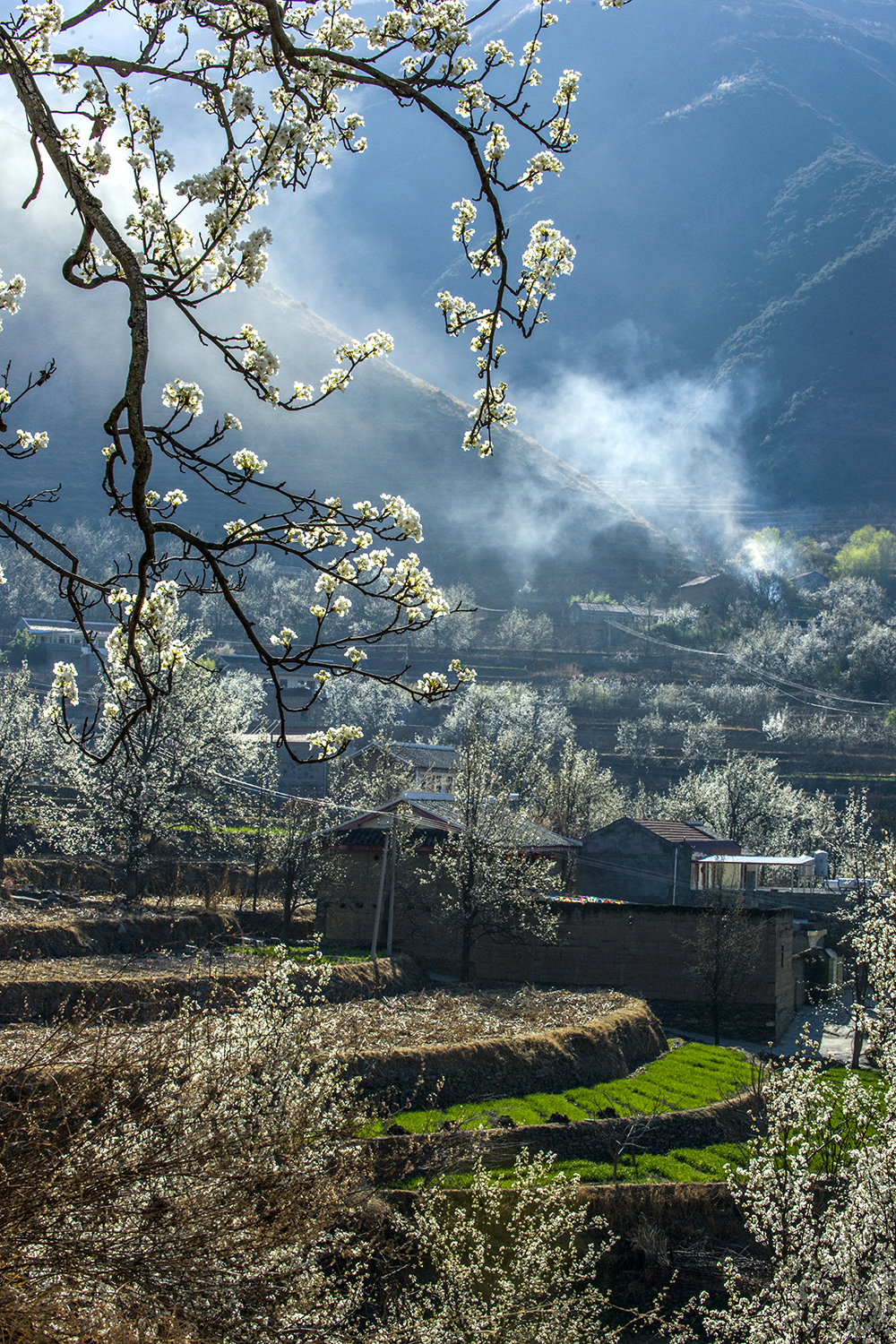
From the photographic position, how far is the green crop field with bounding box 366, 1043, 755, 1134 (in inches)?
788

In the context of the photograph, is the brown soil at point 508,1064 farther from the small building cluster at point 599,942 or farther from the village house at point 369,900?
the village house at point 369,900

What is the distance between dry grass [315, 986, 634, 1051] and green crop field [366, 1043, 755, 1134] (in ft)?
5.80

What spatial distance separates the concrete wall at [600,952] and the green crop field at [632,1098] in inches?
157

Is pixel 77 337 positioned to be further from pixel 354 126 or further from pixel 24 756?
pixel 354 126

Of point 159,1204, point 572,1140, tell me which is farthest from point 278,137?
point 572,1140

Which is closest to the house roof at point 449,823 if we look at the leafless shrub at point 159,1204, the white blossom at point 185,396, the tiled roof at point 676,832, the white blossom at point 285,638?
the tiled roof at point 676,832

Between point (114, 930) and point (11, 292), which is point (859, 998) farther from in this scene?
point (11, 292)

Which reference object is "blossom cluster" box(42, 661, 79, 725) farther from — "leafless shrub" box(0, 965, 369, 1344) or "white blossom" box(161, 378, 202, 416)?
"leafless shrub" box(0, 965, 369, 1344)

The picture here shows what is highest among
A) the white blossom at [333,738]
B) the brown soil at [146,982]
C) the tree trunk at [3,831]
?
the white blossom at [333,738]

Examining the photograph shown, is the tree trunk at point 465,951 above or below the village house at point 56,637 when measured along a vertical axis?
below

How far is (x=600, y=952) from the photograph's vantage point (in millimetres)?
32438

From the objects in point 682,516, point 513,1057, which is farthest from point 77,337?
point 513,1057

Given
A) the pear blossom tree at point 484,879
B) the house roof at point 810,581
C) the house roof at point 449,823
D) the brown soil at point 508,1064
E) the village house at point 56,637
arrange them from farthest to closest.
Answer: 1. the house roof at point 810,581
2. the village house at point 56,637
3. the house roof at point 449,823
4. the pear blossom tree at point 484,879
5. the brown soil at point 508,1064

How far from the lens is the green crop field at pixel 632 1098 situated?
20.0 meters
